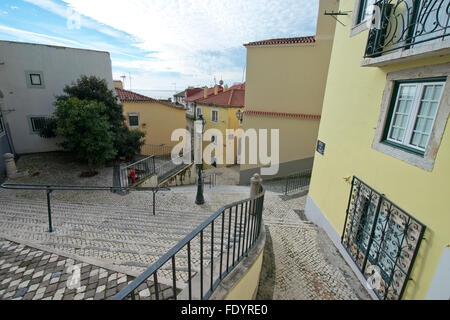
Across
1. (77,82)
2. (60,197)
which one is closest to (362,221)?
(60,197)

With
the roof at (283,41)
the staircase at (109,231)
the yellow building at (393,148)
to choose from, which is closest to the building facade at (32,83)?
the staircase at (109,231)

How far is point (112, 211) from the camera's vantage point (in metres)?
6.52

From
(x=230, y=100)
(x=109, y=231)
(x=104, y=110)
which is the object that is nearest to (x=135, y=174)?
(x=104, y=110)

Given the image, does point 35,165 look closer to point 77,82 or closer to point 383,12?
point 77,82

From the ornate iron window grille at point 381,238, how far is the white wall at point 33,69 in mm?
15129

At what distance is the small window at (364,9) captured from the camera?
4.22 m

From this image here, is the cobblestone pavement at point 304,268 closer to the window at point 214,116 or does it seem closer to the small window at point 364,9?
the small window at point 364,9

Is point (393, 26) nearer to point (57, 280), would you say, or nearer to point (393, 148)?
point (393, 148)

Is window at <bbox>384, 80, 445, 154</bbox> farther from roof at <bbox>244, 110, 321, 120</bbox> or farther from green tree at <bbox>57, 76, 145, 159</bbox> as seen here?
green tree at <bbox>57, 76, 145, 159</bbox>

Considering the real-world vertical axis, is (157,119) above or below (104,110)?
below

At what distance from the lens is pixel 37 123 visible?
12031 millimetres

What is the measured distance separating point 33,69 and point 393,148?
1590 centimetres

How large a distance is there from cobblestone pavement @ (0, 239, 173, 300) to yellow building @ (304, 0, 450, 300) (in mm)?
3331

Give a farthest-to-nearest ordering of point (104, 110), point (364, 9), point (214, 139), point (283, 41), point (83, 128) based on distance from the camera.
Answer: point (214, 139), point (283, 41), point (104, 110), point (83, 128), point (364, 9)
